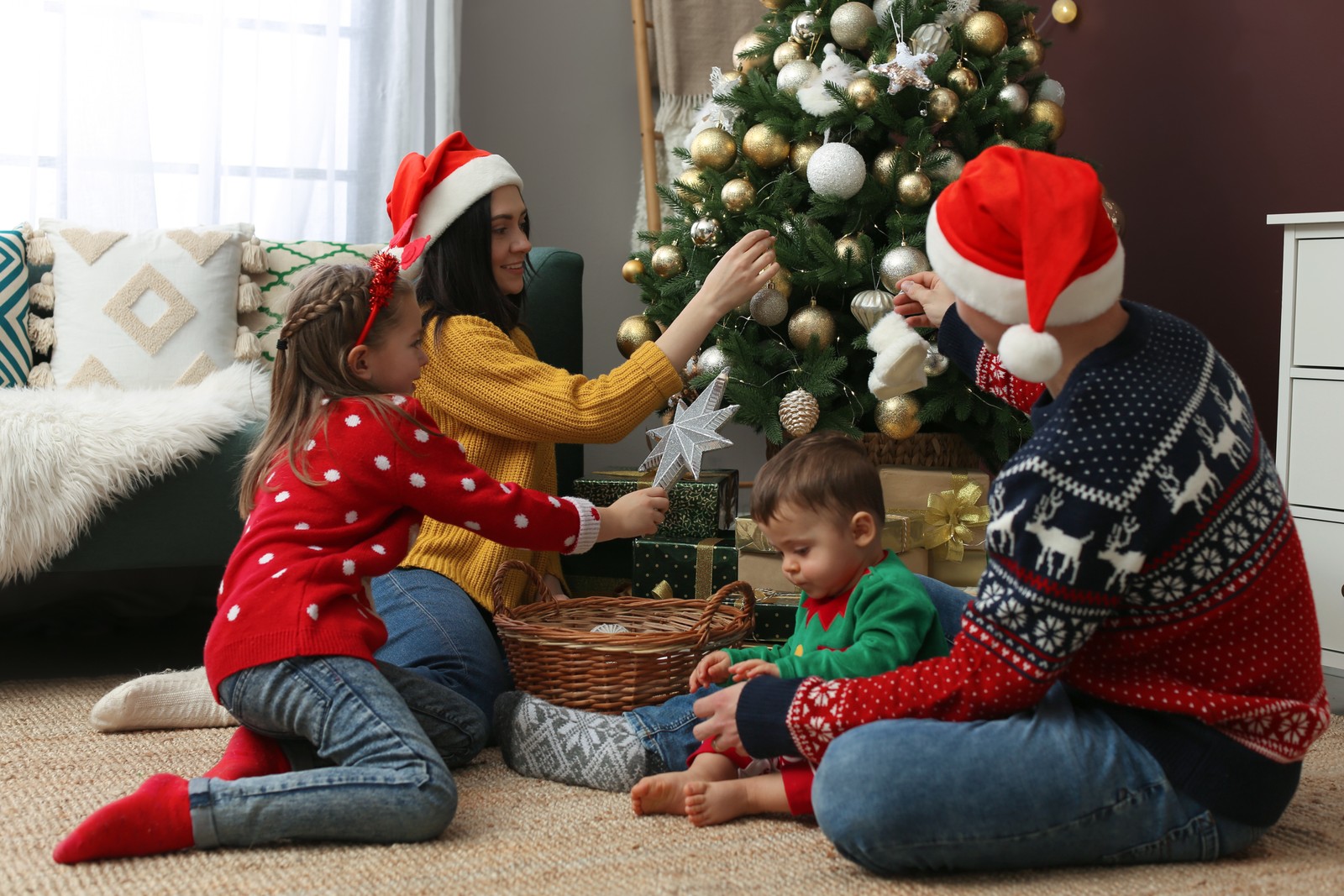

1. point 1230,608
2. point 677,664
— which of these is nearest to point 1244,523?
point 1230,608

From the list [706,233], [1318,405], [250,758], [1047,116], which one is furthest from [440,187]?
[1318,405]

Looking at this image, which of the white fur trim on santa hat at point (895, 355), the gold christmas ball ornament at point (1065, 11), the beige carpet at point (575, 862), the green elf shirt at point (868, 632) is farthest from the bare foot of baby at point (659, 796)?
the gold christmas ball ornament at point (1065, 11)

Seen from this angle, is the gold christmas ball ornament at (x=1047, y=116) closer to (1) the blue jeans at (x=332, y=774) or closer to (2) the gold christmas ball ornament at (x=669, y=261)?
(2) the gold christmas ball ornament at (x=669, y=261)

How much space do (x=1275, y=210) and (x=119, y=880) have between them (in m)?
2.34

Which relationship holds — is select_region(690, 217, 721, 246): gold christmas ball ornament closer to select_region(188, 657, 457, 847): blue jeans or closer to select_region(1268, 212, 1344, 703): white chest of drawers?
select_region(1268, 212, 1344, 703): white chest of drawers

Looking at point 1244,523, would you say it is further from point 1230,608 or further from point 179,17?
point 179,17

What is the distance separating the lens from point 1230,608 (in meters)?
1.02

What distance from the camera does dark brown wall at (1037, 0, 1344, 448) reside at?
7.77 feet

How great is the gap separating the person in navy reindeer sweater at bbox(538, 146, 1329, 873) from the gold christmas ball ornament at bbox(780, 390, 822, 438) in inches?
34.0

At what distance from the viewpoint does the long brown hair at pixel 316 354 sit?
136cm

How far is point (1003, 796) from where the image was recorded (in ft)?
3.39

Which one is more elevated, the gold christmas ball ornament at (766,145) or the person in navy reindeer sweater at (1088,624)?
the gold christmas ball ornament at (766,145)

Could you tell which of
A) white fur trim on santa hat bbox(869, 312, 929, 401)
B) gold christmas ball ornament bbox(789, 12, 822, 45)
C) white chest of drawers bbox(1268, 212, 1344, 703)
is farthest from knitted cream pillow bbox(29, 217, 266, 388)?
white chest of drawers bbox(1268, 212, 1344, 703)

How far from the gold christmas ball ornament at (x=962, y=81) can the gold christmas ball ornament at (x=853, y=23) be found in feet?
0.53
